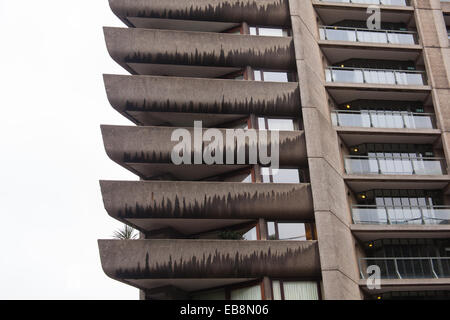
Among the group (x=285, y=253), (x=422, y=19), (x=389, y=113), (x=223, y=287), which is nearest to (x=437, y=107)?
(x=389, y=113)

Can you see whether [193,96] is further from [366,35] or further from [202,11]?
[366,35]

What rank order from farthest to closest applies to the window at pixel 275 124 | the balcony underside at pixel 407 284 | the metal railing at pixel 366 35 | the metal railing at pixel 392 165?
the metal railing at pixel 366 35
the metal railing at pixel 392 165
the window at pixel 275 124
the balcony underside at pixel 407 284

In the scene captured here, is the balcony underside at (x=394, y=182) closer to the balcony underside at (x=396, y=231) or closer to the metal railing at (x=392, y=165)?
the metal railing at (x=392, y=165)

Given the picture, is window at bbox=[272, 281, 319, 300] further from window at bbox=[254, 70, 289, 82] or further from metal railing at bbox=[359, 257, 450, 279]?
window at bbox=[254, 70, 289, 82]

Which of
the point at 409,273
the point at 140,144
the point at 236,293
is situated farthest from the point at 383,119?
the point at 140,144

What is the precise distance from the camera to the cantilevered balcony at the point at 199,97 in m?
32.6

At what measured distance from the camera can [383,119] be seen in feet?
115

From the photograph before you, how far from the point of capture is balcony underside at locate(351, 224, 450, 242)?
31406 mm

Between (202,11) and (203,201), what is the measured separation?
1229cm

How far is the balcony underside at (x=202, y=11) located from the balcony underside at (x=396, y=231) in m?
13.3

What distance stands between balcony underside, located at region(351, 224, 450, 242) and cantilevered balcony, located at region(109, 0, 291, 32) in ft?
43.6

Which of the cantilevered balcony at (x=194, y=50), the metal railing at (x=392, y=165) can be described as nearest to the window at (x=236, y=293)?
the metal railing at (x=392, y=165)
